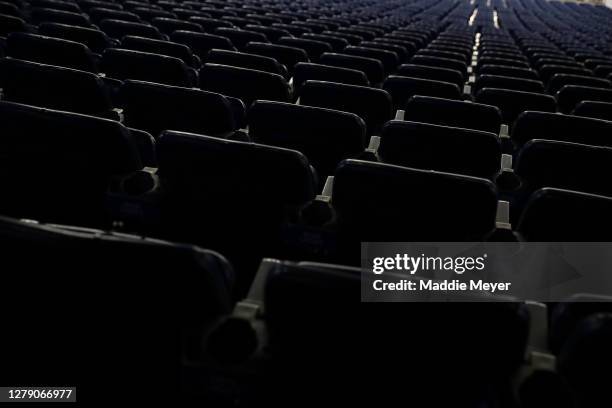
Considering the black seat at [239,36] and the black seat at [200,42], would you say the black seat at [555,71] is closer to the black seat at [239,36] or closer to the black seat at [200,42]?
the black seat at [239,36]

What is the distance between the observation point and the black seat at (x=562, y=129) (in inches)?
111

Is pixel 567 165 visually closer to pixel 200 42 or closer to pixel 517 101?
pixel 517 101

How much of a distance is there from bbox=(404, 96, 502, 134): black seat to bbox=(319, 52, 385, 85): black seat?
5.55 ft

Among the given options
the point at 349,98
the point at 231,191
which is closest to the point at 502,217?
the point at 231,191

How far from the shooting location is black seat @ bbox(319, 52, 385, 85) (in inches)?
186

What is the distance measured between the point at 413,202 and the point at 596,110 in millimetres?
2627

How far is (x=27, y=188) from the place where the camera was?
200 cm

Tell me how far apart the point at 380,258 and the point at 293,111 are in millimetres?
898

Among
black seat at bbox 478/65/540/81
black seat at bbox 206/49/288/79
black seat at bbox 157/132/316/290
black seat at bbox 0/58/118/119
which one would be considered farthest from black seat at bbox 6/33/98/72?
black seat at bbox 478/65/540/81

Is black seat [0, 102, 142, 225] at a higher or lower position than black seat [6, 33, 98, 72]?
lower

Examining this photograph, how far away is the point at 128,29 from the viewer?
5129 millimetres

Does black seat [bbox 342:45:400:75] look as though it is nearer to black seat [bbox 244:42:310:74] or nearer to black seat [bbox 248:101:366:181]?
black seat [bbox 244:42:310:74]

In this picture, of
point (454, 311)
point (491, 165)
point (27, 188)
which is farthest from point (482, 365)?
point (27, 188)

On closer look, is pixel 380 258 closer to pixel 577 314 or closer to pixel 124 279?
pixel 577 314
